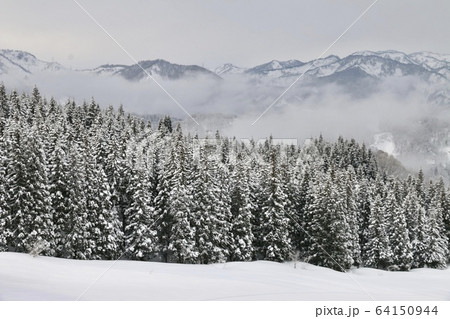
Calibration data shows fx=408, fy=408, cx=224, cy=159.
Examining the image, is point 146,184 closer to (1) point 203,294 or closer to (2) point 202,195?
(2) point 202,195

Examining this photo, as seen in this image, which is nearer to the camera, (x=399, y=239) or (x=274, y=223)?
(x=274, y=223)

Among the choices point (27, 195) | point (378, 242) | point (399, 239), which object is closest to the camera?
point (27, 195)

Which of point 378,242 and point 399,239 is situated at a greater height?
point 399,239

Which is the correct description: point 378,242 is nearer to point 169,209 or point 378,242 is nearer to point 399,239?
point 399,239

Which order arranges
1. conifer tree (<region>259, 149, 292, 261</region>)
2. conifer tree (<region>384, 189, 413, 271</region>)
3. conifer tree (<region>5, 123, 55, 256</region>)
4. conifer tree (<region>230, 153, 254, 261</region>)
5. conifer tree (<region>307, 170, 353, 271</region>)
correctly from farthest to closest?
conifer tree (<region>384, 189, 413, 271</region>)
conifer tree (<region>307, 170, 353, 271</region>)
conifer tree (<region>259, 149, 292, 261</region>)
conifer tree (<region>230, 153, 254, 261</region>)
conifer tree (<region>5, 123, 55, 256</region>)

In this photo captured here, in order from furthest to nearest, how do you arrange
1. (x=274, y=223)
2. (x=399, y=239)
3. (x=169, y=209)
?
(x=399, y=239) < (x=274, y=223) < (x=169, y=209)

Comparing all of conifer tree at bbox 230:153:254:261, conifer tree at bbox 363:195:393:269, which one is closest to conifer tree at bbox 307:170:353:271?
conifer tree at bbox 230:153:254:261

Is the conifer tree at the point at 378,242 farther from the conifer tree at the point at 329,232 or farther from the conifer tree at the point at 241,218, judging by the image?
the conifer tree at the point at 241,218

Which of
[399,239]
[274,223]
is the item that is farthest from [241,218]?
[399,239]

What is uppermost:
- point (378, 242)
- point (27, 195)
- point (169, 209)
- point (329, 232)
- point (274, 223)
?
point (27, 195)

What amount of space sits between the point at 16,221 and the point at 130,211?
1207cm

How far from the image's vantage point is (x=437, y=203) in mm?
72500

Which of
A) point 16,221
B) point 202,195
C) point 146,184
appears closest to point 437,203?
point 202,195

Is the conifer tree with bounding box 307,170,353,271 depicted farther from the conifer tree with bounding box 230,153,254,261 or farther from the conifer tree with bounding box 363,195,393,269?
the conifer tree with bounding box 363,195,393,269
